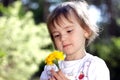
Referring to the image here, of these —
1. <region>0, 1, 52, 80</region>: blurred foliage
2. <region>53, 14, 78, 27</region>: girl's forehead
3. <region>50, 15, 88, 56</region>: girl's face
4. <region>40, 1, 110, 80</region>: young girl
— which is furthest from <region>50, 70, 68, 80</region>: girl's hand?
<region>0, 1, 52, 80</region>: blurred foliage

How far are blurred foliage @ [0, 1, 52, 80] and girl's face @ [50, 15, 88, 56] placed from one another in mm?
6077

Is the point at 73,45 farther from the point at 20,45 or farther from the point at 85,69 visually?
the point at 20,45

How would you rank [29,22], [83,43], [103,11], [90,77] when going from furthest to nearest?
[103,11] < [29,22] < [83,43] < [90,77]

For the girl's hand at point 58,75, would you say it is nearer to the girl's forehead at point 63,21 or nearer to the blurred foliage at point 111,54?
the girl's forehead at point 63,21

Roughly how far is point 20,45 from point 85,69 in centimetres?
740

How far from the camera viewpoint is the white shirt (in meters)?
3.42

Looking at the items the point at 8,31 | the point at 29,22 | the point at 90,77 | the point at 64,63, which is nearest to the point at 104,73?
the point at 90,77

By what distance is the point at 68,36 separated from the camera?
354 cm

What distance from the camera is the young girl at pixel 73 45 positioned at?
135 inches

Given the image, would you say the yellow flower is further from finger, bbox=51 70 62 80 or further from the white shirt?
the white shirt

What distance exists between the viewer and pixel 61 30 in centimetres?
354

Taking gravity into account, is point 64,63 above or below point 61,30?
below

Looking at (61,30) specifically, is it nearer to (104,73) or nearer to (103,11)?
(104,73)

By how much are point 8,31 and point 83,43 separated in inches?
250
